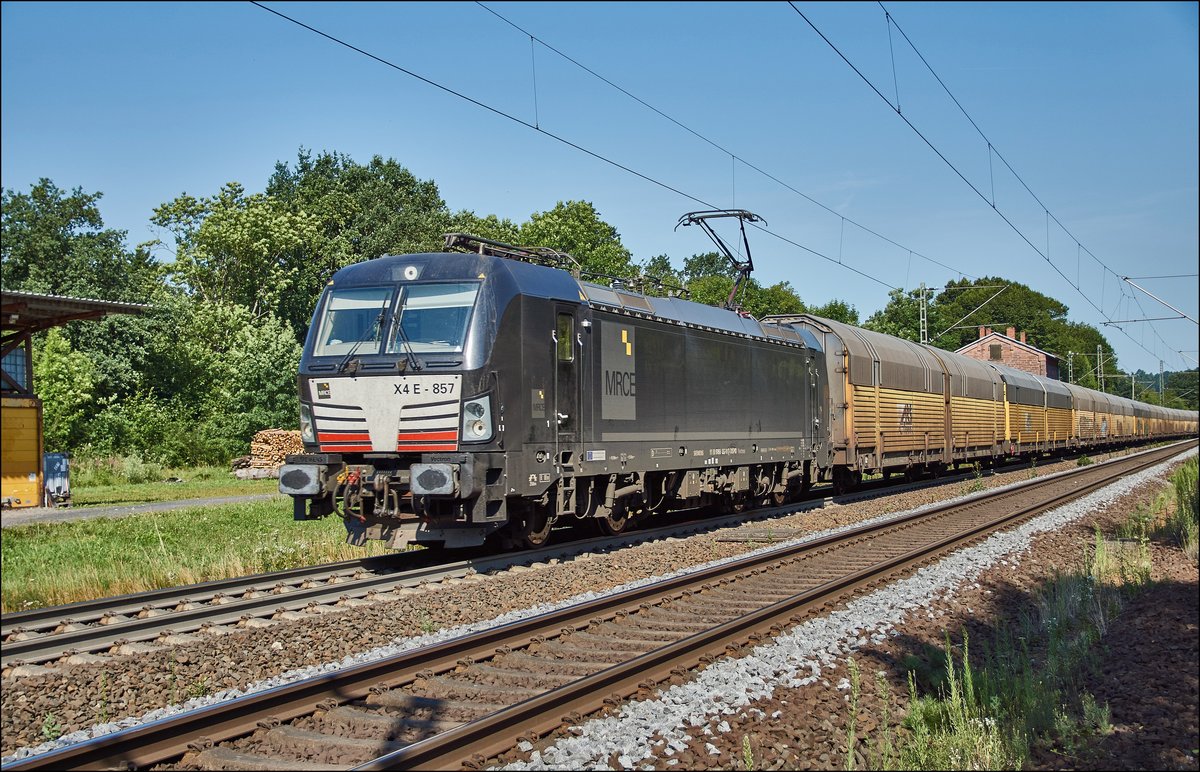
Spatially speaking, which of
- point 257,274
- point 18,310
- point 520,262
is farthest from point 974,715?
point 257,274

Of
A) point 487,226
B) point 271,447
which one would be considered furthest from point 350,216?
point 271,447

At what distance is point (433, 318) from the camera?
11.7 meters

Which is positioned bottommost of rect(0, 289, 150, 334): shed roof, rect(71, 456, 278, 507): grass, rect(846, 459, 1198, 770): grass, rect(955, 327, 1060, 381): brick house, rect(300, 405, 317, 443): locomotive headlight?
rect(846, 459, 1198, 770): grass

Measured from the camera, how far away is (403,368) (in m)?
11.4

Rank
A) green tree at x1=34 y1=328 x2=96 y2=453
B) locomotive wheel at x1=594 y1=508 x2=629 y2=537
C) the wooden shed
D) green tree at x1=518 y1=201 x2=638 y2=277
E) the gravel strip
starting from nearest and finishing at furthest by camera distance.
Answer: the wooden shed
green tree at x1=34 y1=328 x2=96 y2=453
the gravel strip
locomotive wheel at x1=594 y1=508 x2=629 y2=537
green tree at x1=518 y1=201 x2=638 y2=277

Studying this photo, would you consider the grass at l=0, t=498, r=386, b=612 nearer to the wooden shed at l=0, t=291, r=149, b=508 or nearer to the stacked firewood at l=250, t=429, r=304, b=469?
the wooden shed at l=0, t=291, r=149, b=508

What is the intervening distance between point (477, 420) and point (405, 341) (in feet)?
4.44

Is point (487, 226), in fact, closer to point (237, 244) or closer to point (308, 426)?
point (237, 244)

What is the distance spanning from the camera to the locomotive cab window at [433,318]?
11523mm

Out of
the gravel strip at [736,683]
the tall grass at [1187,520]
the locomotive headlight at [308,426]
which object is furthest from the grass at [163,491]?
the tall grass at [1187,520]

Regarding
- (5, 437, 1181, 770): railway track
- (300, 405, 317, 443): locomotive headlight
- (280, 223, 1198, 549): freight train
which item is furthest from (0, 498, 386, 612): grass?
(300, 405, 317, 443): locomotive headlight

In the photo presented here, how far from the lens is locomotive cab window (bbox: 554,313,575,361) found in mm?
13062

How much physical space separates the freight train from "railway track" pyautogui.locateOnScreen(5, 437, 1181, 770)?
262 cm

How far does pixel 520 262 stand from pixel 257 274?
4399cm
